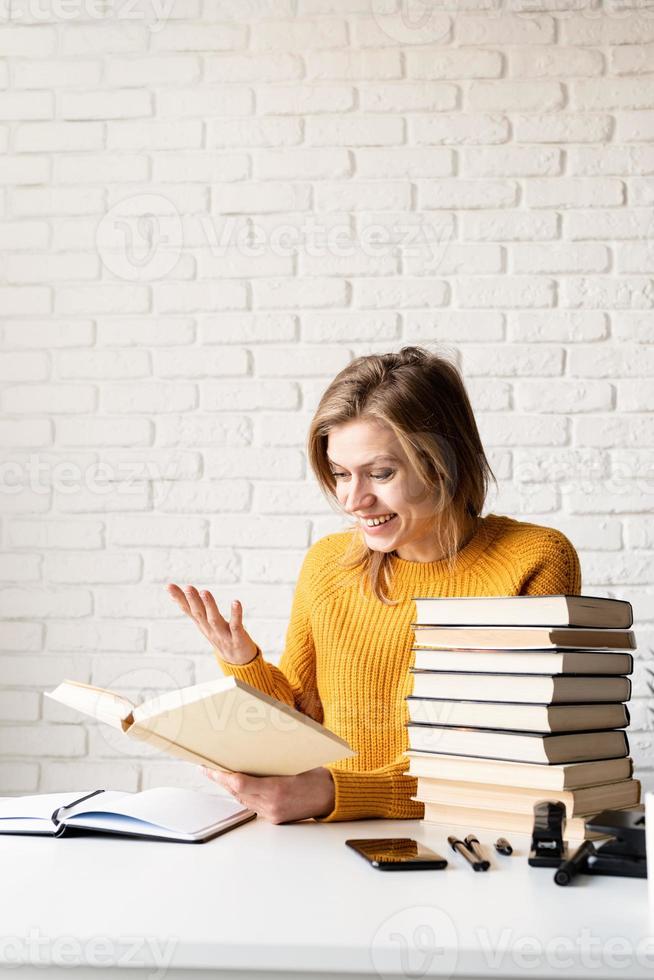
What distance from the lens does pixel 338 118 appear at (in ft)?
7.73

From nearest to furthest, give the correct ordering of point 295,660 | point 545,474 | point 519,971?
point 519,971, point 295,660, point 545,474

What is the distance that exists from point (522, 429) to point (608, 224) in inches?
20.3

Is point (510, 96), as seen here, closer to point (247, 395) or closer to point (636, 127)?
point (636, 127)

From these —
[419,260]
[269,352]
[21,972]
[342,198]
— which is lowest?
[21,972]

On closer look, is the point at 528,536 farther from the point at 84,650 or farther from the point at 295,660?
the point at 84,650

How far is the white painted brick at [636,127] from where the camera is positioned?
2303 millimetres

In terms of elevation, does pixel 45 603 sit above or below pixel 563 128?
below

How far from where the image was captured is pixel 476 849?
1.04 metres

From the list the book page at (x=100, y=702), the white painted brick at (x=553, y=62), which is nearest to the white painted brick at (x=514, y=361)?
the white painted brick at (x=553, y=62)

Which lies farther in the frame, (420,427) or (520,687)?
(420,427)

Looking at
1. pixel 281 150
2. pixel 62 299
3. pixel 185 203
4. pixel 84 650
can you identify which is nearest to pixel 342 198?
pixel 281 150

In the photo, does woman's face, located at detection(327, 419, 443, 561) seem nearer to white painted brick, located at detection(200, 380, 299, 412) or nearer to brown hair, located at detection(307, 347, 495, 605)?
brown hair, located at detection(307, 347, 495, 605)

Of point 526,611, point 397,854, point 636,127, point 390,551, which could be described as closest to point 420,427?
A: point 390,551

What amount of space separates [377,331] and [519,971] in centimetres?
174
